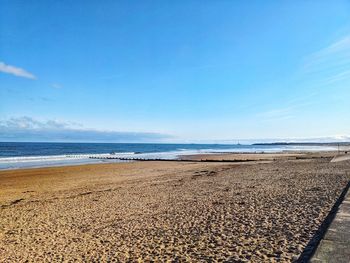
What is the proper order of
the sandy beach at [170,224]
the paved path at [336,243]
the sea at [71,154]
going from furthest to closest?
the sea at [71,154], the sandy beach at [170,224], the paved path at [336,243]

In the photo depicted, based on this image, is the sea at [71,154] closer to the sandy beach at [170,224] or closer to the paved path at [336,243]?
the sandy beach at [170,224]

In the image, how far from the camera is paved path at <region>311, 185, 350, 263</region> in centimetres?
488

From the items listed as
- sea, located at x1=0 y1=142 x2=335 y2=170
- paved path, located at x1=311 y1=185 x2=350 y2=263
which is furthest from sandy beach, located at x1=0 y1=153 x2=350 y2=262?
sea, located at x1=0 y1=142 x2=335 y2=170

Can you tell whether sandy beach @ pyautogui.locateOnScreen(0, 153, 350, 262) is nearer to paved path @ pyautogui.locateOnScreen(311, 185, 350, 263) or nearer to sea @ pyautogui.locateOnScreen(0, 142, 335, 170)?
paved path @ pyautogui.locateOnScreen(311, 185, 350, 263)

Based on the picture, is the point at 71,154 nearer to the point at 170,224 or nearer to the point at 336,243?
the point at 170,224

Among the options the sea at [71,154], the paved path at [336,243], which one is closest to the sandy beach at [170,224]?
the paved path at [336,243]

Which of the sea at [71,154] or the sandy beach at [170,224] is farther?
the sea at [71,154]

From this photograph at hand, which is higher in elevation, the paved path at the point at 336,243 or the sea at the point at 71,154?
the sea at the point at 71,154

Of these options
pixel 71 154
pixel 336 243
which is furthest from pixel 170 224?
pixel 71 154

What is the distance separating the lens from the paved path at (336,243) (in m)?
4.88

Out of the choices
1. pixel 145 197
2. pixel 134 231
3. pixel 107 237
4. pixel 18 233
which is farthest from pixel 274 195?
pixel 18 233

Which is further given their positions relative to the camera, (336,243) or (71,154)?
(71,154)

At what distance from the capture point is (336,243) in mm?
5492

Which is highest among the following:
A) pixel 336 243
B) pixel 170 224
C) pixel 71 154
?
pixel 71 154
